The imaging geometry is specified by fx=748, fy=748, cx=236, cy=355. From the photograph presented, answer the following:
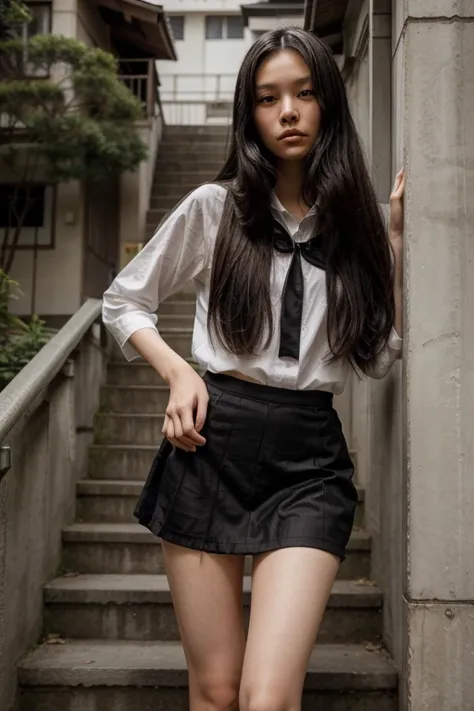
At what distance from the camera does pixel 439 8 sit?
2.26 metres

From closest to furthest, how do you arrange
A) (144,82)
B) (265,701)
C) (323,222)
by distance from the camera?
(265,701), (323,222), (144,82)

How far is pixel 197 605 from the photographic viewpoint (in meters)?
1.92

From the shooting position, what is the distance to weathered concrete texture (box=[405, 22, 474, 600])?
2.19 metres

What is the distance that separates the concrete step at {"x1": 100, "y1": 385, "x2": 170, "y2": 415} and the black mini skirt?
362 cm

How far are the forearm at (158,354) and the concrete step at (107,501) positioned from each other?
2569mm

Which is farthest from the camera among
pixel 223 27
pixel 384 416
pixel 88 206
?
pixel 223 27

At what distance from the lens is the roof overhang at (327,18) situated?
4.45 meters

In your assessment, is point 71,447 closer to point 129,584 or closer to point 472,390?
point 129,584

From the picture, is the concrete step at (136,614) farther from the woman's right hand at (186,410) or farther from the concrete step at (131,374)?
the concrete step at (131,374)

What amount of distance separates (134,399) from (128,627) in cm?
225

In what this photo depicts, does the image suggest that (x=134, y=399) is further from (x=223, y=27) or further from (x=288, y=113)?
(x=223, y=27)

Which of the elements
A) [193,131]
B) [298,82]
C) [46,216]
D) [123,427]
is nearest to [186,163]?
[193,131]

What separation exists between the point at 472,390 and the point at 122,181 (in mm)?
11088

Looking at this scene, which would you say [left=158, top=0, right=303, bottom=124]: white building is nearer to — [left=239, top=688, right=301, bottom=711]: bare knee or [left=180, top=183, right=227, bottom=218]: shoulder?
[left=180, top=183, right=227, bottom=218]: shoulder
